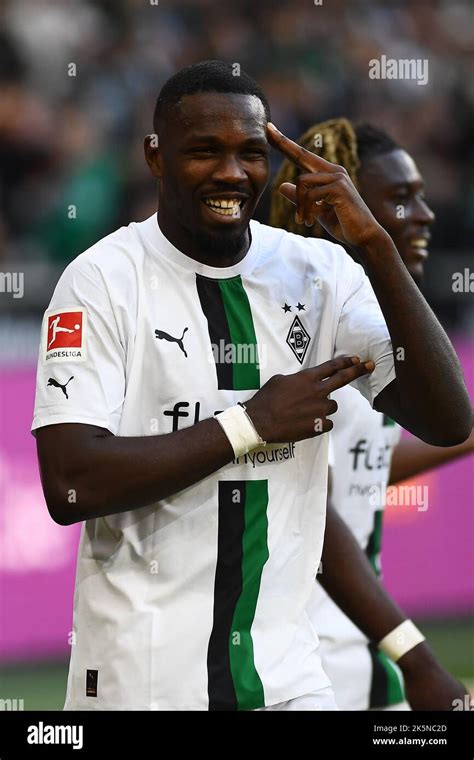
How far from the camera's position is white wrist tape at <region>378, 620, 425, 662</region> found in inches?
135

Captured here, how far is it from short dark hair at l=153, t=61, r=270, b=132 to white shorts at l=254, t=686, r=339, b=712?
136 cm

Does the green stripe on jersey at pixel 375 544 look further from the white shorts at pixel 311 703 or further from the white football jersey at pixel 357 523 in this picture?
the white shorts at pixel 311 703

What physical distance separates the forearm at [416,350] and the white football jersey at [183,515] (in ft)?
0.39

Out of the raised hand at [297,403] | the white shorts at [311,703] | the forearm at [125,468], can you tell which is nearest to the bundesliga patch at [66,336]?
the forearm at [125,468]

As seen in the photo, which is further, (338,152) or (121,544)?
(338,152)

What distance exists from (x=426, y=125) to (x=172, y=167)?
7373 millimetres

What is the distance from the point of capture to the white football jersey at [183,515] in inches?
110

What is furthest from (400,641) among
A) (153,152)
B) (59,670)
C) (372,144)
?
(59,670)

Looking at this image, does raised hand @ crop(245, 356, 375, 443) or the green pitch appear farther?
the green pitch

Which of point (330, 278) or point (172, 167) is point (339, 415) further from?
point (172, 167)

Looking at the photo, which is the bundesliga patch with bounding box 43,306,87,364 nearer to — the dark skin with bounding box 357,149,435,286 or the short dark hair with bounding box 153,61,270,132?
the short dark hair with bounding box 153,61,270,132

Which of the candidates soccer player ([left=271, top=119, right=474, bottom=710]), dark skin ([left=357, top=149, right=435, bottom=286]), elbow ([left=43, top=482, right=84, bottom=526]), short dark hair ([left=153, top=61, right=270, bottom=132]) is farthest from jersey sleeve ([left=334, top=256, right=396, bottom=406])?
dark skin ([left=357, top=149, right=435, bottom=286])

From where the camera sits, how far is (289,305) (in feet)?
9.80
